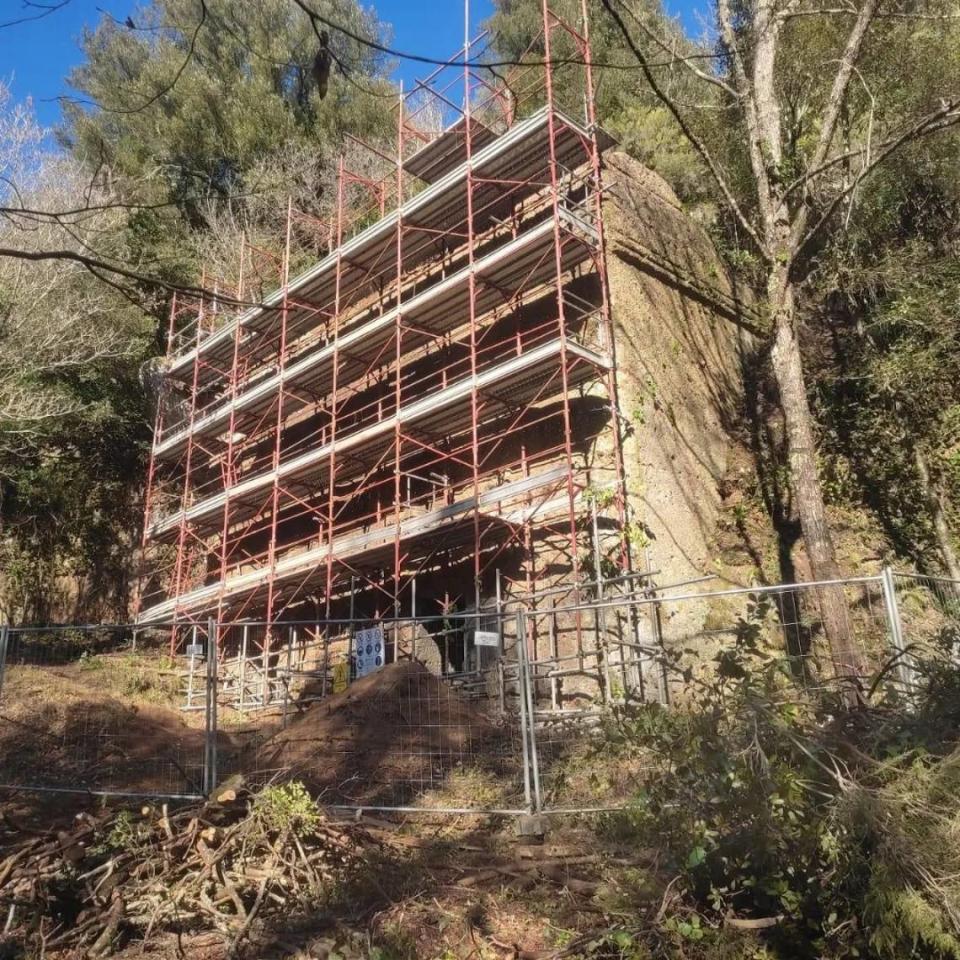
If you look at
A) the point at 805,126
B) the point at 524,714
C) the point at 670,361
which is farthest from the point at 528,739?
the point at 805,126

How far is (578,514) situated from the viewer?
1234 cm

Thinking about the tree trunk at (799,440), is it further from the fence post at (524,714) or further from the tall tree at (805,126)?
the fence post at (524,714)

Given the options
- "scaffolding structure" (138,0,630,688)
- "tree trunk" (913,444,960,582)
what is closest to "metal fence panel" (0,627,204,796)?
"scaffolding structure" (138,0,630,688)

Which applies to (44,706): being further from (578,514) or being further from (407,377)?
(407,377)

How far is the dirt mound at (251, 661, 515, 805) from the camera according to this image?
24.0ft

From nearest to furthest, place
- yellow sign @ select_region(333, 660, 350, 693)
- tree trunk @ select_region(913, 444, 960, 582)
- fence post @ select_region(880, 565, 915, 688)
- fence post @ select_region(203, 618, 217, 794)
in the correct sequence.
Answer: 1. fence post @ select_region(880, 565, 915, 688)
2. fence post @ select_region(203, 618, 217, 794)
3. tree trunk @ select_region(913, 444, 960, 582)
4. yellow sign @ select_region(333, 660, 350, 693)

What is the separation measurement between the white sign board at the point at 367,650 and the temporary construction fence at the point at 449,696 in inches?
1.3

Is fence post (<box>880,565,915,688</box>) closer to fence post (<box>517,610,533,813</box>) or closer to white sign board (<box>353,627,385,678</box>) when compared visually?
fence post (<box>517,610,533,813</box>)

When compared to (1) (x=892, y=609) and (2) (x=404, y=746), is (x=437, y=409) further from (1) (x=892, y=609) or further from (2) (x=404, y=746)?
(1) (x=892, y=609)

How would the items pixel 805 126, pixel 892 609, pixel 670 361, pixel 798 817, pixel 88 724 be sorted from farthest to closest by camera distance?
1. pixel 805 126
2. pixel 670 361
3. pixel 88 724
4. pixel 892 609
5. pixel 798 817

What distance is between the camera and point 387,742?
804 centimetres

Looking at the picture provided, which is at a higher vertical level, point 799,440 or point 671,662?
point 799,440

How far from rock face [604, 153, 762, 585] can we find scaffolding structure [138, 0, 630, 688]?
0.50 metres

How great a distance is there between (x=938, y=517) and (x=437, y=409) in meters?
7.67
